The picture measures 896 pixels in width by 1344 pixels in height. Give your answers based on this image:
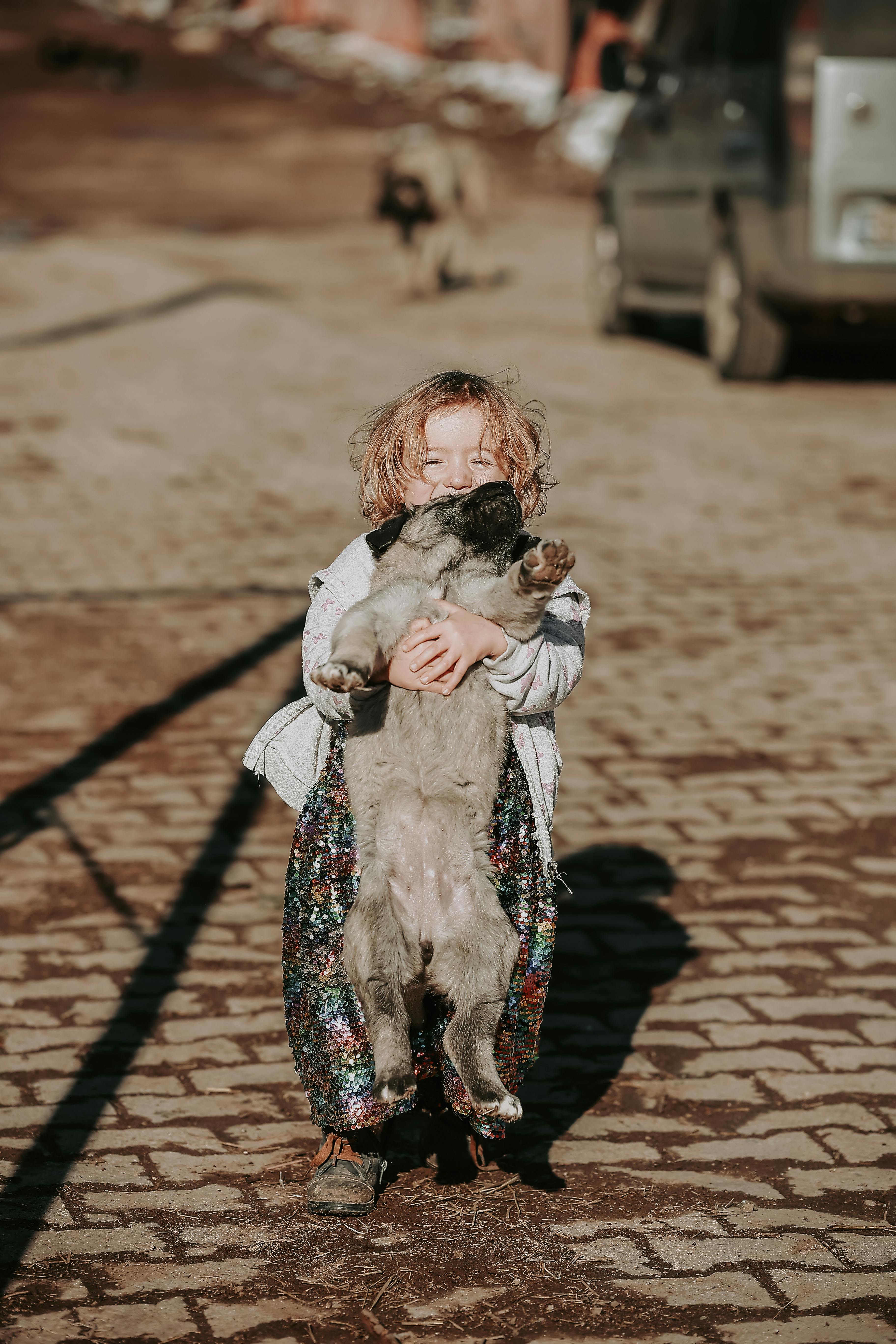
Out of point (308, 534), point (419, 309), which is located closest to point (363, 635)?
point (308, 534)

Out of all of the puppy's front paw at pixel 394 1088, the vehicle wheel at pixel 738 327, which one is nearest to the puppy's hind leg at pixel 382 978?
the puppy's front paw at pixel 394 1088

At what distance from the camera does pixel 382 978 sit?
9.91 ft

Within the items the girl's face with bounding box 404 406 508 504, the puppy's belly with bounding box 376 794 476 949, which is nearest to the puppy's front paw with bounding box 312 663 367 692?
the puppy's belly with bounding box 376 794 476 949

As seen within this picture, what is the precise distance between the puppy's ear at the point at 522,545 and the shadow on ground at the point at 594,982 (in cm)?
133

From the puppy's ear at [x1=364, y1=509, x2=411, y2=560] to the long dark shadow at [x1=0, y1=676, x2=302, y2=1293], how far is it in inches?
57.6

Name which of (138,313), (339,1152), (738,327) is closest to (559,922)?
(339,1152)

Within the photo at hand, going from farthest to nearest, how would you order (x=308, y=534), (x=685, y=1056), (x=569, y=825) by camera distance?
1. (x=308, y=534)
2. (x=569, y=825)
3. (x=685, y=1056)

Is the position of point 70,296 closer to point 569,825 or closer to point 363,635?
point 569,825

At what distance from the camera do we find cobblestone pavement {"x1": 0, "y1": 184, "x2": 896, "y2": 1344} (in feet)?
10.2

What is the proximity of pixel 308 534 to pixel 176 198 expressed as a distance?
761 inches

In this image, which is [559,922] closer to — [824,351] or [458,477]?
[458,477]

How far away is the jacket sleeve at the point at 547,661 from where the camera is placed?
3.04 m

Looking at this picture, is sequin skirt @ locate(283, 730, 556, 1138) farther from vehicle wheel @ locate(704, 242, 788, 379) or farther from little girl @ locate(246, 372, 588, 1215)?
vehicle wheel @ locate(704, 242, 788, 379)

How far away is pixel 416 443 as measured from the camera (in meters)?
3.16
